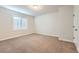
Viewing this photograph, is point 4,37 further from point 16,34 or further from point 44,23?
point 44,23

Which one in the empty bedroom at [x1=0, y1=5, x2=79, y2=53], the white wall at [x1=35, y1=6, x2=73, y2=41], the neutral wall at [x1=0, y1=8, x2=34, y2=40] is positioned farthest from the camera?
the neutral wall at [x1=0, y1=8, x2=34, y2=40]

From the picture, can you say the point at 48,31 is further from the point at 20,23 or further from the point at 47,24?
the point at 20,23

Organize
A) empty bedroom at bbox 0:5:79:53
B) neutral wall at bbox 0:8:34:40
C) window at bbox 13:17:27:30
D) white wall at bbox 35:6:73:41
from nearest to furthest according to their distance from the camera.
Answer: empty bedroom at bbox 0:5:79:53
white wall at bbox 35:6:73:41
window at bbox 13:17:27:30
neutral wall at bbox 0:8:34:40

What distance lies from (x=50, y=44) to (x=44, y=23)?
0.79 meters

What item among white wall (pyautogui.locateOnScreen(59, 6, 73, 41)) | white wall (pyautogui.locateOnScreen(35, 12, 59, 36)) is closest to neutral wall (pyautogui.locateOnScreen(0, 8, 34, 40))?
white wall (pyautogui.locateOnScreen(35, 12, 59, 36))

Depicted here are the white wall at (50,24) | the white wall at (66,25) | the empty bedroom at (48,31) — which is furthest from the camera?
the white wall at (66,25)

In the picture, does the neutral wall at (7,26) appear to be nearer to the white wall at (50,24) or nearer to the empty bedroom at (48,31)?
the empty bedroom at (48,31)

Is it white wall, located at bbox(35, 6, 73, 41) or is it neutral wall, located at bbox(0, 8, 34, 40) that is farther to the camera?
neutral wall, located at bbox(0, 8, 34, 40)

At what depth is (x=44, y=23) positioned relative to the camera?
2.87m

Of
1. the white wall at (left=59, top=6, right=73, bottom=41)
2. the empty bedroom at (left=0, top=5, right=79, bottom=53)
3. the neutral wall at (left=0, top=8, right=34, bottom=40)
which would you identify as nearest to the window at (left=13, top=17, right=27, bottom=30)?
the empty bedroom at (left=0, top=5, right=79, bottom=53)

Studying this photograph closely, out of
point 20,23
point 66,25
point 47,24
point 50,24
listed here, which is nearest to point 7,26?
point 20,23

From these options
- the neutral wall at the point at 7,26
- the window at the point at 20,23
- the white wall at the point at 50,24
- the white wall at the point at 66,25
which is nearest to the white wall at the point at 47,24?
the white wall at the point at 50,24

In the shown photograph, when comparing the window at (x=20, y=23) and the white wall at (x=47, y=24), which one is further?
the window at (x=20, y=23)

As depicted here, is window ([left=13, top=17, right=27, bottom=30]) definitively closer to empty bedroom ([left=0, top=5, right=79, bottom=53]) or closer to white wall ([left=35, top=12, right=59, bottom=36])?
empty bedroom ([left=0, top=5, right=79, bottom=53])
